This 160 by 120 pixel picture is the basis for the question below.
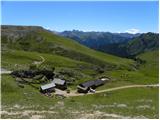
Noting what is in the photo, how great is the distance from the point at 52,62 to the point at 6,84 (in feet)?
358

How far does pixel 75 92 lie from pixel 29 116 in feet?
154

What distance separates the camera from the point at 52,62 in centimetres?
18075

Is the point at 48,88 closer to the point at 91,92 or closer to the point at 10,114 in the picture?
the point at 91,92

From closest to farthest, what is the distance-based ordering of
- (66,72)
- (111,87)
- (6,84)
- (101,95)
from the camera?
(6,84) → (101,95) → (111,87) → (66,72)

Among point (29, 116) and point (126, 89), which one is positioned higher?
point (29, 116)

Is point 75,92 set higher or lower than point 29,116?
lower

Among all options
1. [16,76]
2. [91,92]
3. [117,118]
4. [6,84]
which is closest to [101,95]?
[91,92]

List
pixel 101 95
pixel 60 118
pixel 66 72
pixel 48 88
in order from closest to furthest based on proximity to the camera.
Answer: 1. pixel 60 118
2. pixel 101 95
3. pixel 48 88
4. pixel 66 72

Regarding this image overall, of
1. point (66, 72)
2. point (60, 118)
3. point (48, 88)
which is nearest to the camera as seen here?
point (60, 118)

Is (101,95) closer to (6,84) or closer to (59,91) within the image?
(59,91)

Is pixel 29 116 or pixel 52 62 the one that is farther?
pixel 52 62

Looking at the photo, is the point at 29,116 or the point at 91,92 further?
the point at 91,92

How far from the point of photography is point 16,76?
9750 cm

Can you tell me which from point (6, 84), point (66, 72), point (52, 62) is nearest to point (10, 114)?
point (6, 84)
